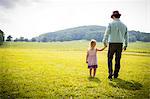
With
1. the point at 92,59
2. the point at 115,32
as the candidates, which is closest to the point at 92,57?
the point at 92,59

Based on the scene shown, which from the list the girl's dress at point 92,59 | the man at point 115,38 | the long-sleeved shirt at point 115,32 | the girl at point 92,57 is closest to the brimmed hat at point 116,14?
the man at point 115,38

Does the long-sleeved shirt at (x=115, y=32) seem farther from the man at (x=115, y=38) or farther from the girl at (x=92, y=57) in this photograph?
the girl at (x=92, y=57)

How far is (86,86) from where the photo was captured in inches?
364

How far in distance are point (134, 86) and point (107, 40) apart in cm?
303

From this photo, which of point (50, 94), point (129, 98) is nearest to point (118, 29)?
point (129, 98)

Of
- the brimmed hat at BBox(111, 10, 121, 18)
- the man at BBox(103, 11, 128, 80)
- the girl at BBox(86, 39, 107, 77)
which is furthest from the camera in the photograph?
the girl at BBox(86, 39, 107, 77)

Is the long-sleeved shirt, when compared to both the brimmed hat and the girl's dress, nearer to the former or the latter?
the brimmed hat

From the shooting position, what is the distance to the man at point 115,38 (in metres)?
11.4

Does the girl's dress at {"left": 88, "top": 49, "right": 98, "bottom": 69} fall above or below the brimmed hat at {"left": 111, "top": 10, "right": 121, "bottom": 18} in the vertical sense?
below

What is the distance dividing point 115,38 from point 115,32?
0.33m

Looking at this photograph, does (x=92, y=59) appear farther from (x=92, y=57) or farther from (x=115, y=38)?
(x=115, y=38)

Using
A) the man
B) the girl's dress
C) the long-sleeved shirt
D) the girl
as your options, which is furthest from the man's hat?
the girl's dress

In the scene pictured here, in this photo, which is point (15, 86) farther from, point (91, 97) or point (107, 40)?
point (107, 40)

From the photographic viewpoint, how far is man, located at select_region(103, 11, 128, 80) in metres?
11.4
